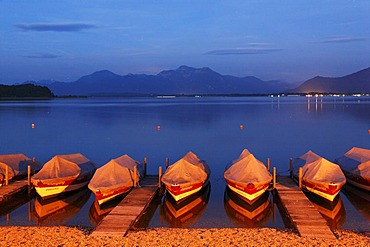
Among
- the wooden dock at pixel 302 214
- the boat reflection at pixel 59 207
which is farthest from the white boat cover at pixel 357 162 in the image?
the boat reflection at pixel 59 207

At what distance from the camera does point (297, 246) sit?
50.9 ft

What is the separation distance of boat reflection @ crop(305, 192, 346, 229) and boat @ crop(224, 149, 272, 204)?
315 cm

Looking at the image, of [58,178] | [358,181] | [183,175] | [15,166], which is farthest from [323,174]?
[15,166]

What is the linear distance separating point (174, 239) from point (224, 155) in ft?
88.8

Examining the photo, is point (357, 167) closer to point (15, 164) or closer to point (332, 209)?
point (332, 209)

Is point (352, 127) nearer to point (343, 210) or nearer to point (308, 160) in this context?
point (308, 160)

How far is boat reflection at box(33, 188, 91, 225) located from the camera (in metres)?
21.1

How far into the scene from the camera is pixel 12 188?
978 inches

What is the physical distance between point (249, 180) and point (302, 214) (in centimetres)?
466

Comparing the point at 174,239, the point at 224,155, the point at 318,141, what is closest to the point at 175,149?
the point at 224,155

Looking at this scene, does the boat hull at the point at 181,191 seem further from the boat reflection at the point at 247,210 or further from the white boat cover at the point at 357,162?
the white boat cover at the point at 357,162

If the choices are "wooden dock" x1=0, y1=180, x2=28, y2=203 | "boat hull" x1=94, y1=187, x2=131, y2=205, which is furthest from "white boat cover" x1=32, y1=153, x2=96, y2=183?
"boat hull" x1=94, y1=187, x2=131, y2=205

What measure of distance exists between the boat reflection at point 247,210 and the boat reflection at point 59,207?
8979mm

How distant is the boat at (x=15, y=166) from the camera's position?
2674 cm
